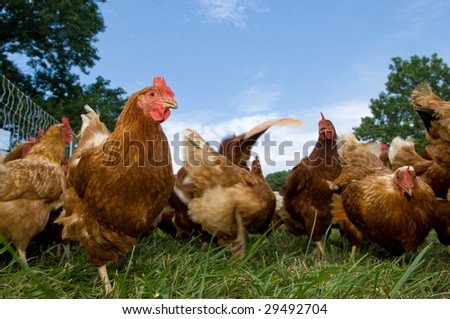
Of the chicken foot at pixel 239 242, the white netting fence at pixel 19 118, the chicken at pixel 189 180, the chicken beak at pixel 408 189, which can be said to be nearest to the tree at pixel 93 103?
the white netting fence at pixel 19 118

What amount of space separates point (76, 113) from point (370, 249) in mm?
9933

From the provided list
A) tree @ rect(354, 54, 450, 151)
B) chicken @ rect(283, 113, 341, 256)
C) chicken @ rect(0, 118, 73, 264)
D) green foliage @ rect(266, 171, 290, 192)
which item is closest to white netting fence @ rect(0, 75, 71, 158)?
chicken @ rect(0, 118, 73, 264)

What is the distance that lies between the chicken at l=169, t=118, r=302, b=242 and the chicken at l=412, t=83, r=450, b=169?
4.21 feet

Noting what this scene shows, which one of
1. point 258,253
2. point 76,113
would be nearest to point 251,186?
point 258,253

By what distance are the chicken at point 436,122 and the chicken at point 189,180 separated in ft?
4.21

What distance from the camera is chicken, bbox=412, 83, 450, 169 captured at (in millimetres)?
2447

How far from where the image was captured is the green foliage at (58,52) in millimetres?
10930

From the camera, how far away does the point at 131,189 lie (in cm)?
213

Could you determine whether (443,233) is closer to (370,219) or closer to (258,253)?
(370,219)

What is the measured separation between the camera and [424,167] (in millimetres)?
3617

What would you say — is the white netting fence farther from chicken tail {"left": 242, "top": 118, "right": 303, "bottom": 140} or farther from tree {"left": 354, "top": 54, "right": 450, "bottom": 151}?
tree {"left": 354, "top": 54, "right": 450, "bottom": 151}

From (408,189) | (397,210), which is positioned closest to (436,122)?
(408,189)

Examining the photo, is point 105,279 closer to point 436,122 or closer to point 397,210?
point 397,210

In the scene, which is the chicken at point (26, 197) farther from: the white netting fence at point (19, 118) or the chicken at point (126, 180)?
the white netting fence at point (19, 118)
